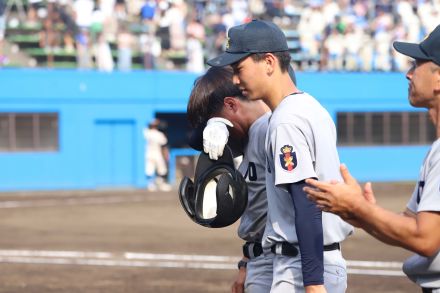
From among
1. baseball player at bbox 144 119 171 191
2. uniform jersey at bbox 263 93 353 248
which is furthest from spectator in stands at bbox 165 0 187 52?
uniform jersey at bbox 263 93 353 248

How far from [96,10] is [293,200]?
26.4 metres

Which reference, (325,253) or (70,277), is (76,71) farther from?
(325,253)

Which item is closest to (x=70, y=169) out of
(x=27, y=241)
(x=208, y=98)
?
(x=27, y=241)

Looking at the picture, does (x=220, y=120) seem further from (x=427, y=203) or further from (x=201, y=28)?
(x=201, y=28)

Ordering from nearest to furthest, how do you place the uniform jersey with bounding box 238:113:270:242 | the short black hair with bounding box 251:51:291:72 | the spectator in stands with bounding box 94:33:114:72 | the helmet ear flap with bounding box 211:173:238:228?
the short black hair with bounding box 251:51:291:72 < the helmet ear flap with bounding box 211:173:238:228 < the uniform jersey with bounding box 238:113:270:242 < the spectator in stands with bounding box 94:33:114:72

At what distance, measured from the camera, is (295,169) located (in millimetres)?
4320

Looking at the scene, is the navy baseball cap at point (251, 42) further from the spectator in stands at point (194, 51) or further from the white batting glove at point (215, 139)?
the spectator in stands at point (194, 51)

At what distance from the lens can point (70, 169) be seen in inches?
1094

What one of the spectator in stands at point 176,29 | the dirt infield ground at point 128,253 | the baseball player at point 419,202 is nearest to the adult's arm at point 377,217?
the baseball player at point 419,202

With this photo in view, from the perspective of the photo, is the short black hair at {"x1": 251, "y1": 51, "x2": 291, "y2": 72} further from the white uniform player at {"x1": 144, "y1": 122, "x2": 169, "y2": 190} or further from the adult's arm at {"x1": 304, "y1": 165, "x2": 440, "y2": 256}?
the white uniform player at {"x1": 144, "y1": 122, "x2": 169, "y2": 190}

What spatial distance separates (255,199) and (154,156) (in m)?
22.6

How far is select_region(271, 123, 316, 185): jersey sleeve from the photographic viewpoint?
432cm

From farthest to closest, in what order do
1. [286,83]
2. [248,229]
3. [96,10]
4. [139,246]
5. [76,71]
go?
[96,10] < [76,71] < [139,246] < [248,229] < [286,83]

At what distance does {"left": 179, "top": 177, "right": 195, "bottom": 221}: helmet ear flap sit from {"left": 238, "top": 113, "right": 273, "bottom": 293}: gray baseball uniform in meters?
0.30
